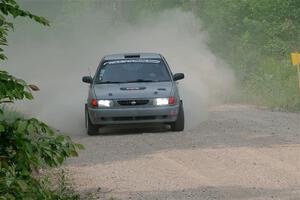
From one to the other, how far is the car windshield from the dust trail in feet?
4.24

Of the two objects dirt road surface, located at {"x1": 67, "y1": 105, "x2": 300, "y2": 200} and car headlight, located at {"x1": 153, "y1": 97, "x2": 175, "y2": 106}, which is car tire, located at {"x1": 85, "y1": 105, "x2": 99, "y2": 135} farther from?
car headlight, located at {"x1": 153, "y1": 97, "x2": 175, "y2": 106}

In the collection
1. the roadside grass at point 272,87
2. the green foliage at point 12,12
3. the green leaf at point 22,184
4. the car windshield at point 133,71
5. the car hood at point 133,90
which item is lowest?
the roadside grass at point 272,87

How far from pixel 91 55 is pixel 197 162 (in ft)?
110

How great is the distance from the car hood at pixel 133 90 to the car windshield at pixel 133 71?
1.24ft

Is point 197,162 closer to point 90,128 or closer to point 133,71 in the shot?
point 90,128

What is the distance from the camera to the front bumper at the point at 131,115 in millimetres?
16828

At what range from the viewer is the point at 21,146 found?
516 cm

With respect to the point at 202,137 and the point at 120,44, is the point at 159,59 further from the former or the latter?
the point at 120,44

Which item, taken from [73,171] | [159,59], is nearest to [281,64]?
[159,59]

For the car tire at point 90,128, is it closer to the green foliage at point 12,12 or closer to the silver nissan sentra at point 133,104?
the silver nissan sentra at point 133,104

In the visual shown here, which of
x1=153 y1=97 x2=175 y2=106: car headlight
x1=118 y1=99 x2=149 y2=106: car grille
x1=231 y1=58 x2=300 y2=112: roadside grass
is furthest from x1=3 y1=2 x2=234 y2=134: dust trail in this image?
x1=118 y1=99 x2=149 y2=106: car grille

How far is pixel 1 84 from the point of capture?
5.16 meters

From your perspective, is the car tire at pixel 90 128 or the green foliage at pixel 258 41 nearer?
the car tire at pixel 90 128

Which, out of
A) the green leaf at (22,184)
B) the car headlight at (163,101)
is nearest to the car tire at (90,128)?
the car headlight at (163,101)
